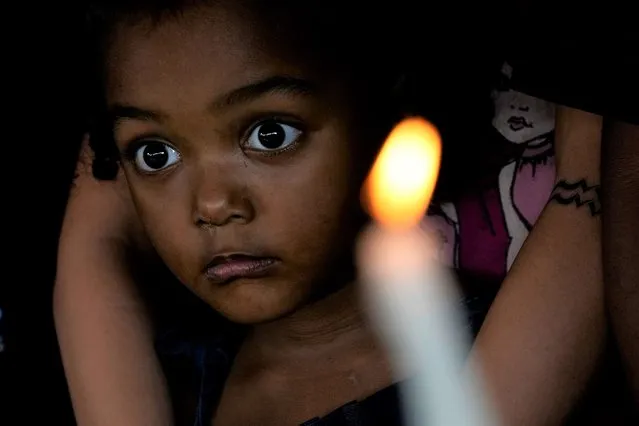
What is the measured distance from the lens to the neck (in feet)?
2.35

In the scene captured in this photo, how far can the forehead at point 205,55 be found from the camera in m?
0.59

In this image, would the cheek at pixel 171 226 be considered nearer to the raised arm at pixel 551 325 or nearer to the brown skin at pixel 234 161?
the brown skin at pixel 234 161

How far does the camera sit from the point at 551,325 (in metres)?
0.58

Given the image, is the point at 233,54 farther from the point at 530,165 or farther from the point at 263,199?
the point at 530,165

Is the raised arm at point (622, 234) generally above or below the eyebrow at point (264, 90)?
below

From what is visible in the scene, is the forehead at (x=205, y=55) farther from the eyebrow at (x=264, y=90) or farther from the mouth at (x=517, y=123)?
the mouth at (x=517, y=123)

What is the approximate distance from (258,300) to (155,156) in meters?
0.12

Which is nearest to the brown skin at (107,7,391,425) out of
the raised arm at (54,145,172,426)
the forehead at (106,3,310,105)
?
the forehead at (106,3,310,105)

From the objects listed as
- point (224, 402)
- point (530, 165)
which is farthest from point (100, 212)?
point (530, 165)

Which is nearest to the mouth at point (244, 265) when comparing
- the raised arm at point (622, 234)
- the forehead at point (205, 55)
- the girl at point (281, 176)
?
the girl at point (281, 176)

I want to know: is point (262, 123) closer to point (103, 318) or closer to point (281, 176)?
point (281, 176)

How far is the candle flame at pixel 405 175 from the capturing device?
65 centimetres

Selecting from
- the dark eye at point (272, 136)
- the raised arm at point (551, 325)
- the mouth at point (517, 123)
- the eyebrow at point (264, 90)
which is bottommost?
the raised arm at point (551, 325)

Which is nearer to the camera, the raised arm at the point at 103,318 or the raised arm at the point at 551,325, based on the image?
the raised arm at the point at 551,325
